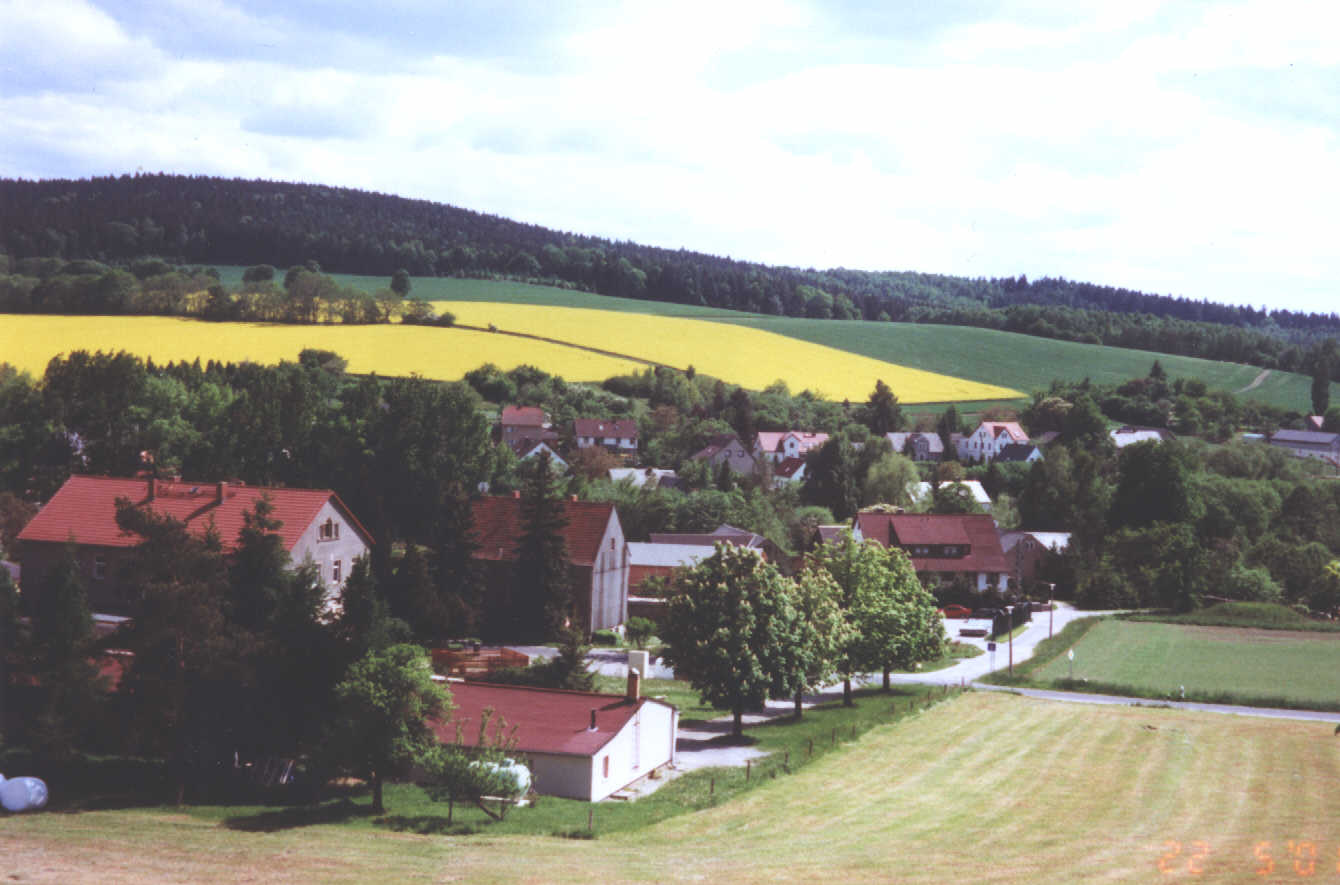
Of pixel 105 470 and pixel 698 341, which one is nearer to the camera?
pixel 105 470

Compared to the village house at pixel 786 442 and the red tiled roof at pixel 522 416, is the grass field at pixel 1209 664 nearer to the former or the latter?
the village house at pixel 786 442

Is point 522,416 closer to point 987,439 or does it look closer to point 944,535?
point 944,535

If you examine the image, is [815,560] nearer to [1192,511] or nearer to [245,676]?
[245,676]

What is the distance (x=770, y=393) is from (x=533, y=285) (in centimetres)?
5907

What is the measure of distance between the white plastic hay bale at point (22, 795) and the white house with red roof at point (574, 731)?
8970 mm

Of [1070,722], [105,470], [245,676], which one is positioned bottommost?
[1070,722]

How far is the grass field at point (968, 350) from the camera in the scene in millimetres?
154000

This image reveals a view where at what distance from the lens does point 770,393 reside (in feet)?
439

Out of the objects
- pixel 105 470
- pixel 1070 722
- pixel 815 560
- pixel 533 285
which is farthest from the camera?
pixel 533 285

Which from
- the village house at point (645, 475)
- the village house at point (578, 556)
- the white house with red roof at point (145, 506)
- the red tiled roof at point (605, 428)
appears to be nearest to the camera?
the white house with red roof at point (145, 506)

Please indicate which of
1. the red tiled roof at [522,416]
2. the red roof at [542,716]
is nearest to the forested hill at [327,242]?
the red tiled roof at [522,416]

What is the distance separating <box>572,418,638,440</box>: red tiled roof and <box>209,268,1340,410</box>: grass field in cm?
4261

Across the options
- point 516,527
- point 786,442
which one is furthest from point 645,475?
point 516,527

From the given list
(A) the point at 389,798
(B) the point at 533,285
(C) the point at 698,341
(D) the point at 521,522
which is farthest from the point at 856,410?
(A) the point at 389,798
